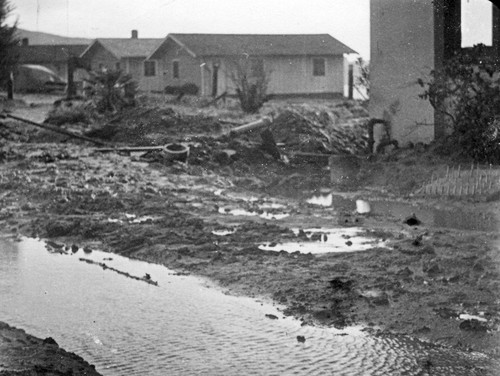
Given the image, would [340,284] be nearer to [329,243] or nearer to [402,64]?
[329,243]

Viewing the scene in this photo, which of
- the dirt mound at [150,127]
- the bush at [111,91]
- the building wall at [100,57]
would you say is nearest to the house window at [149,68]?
the building wall at [100,57]

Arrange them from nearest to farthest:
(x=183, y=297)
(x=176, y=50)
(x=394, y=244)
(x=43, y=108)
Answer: (x=183, y=297), (x=394, y=244), (x=43, y=108), (x=176, y=50)

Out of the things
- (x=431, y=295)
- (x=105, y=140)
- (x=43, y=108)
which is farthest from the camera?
(x=43, y=108)

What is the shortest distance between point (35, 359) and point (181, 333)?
165 cm

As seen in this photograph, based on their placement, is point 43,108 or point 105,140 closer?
point 105,140

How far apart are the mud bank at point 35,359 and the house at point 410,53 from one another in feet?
37.0

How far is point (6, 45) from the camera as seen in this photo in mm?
23641

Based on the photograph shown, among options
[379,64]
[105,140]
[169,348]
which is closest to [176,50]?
[105,140]

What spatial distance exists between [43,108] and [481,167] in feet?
67.4

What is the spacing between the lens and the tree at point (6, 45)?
72.9ft

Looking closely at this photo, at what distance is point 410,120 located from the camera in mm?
17391

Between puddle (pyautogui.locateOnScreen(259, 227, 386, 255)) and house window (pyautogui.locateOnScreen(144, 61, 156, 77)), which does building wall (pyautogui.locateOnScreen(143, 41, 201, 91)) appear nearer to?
house window (pyautogui.locateOnScreen(144, 61, 156, 77))

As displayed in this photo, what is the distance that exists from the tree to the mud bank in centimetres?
1580

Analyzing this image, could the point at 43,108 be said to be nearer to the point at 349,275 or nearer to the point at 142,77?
the point at 142,77
